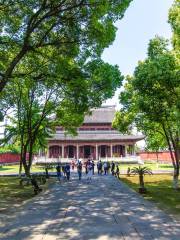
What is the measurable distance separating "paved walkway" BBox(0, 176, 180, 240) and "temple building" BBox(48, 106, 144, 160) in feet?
147

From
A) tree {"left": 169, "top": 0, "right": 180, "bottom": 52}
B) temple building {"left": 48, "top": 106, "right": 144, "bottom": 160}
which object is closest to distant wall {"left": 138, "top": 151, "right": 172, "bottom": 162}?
temple building {"left": 48, "top": 106, "right": 144, "bottom": 160}

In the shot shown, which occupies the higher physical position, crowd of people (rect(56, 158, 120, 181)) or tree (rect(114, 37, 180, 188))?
tree (rect(114, 37, 180, 188))

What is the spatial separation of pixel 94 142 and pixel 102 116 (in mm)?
7496

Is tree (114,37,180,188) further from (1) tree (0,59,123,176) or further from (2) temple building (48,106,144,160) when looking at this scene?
(2) temple building (48,106,144,160)

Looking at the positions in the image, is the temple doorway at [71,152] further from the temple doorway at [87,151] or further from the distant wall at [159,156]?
the distant wall at [159,156]

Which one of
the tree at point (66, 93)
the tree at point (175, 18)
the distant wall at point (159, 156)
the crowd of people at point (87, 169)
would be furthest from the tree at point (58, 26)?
the distant wall at point (159, 156)

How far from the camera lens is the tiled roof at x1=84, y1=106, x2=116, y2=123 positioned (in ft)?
217

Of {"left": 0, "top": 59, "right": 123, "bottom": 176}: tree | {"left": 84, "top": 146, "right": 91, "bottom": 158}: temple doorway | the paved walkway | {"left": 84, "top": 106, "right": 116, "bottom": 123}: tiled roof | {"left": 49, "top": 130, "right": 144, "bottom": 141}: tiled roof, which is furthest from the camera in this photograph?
{"left": 84, "top": 106, "right": 116, "bottom": 123}: tiled roof

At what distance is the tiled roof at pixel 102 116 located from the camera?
66.1m

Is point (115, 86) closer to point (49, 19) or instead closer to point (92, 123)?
point (49, 19)

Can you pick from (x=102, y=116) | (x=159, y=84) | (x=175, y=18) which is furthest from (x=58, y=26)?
(x=102, y=116)

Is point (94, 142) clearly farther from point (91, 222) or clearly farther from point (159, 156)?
point (91, 222)

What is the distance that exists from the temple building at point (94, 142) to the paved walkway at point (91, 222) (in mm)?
44695

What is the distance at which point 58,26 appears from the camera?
51.8 ft
